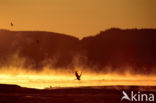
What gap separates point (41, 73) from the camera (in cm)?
3294

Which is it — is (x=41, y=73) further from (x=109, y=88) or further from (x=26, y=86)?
(x=109, y=88)

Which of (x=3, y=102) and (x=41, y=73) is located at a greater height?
(x=41, y=73)

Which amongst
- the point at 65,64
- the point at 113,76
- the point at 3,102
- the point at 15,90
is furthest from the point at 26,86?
the point at 3,102

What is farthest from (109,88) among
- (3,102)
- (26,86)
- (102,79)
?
(3,102)

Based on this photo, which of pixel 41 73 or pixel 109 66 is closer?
pixel 41 73

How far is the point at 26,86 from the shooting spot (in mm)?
32906

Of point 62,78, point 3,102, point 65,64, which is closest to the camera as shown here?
point 3,102

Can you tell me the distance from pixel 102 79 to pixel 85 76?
1097mm

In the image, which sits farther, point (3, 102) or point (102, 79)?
point (102, 79)

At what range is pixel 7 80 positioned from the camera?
33.3 m

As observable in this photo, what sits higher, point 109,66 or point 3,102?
point 109,66

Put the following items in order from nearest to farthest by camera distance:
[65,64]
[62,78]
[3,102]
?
[3,102] < [62,78] < [65,64]

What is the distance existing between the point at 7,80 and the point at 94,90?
17.4 ft

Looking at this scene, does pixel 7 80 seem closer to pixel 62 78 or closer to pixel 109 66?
pixel 62 78
